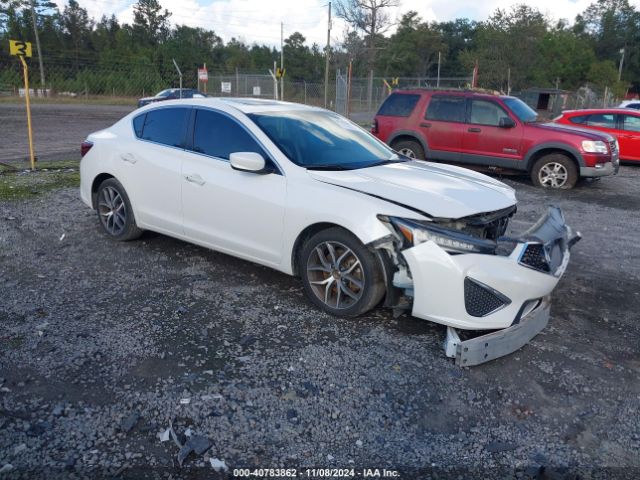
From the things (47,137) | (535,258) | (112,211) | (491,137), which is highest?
(491,137)

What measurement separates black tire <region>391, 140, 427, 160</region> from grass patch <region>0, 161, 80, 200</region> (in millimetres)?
6299

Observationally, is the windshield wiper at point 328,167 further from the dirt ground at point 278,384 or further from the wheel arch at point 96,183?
the wheel arch at point 96,183

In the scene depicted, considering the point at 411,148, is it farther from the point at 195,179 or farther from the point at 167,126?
the point at 195,179

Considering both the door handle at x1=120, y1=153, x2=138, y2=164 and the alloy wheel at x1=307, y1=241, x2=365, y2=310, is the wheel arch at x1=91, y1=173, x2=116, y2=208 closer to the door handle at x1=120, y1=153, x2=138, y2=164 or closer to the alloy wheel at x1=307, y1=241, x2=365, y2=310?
the door handle at x1=120, y1=153, x2=138, y2=164

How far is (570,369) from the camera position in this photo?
364cm

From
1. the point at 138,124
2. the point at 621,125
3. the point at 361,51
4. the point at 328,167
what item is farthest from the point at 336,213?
the point at 361,51

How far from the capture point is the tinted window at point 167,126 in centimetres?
525

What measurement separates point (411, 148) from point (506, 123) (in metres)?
1.94

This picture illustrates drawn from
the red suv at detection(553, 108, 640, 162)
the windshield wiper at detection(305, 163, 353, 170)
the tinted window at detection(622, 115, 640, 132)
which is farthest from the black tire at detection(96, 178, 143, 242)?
the tinted window at detection(622, 115, 640, 132)

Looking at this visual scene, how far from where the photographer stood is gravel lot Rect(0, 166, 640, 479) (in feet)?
9.05

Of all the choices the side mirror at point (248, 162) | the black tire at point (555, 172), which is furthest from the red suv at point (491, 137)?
the side mirror at point (248, 162)

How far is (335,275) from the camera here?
419cm

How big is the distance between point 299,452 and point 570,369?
1.99m

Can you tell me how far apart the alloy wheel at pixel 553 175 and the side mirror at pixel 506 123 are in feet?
3.26
